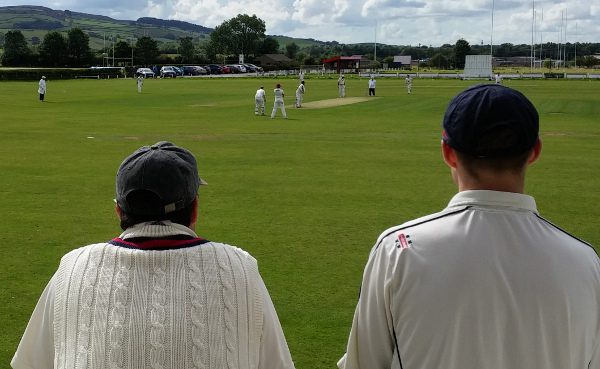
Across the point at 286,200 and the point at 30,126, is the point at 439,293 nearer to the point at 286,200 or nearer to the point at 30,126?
the point at 286,200

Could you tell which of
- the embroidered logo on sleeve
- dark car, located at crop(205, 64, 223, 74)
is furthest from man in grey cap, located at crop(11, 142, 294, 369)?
dark car, located at crop(205, 64, 223, 74)

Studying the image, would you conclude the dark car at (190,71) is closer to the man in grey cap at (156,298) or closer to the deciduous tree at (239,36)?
the deciduous tree at (239,36)

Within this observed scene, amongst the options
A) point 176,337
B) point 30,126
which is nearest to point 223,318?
point 176,337

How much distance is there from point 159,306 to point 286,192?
37.2ft

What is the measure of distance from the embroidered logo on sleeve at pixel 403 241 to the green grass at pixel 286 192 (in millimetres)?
3767

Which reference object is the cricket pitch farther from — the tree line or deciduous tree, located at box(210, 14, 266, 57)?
deciduous tree, located at box(210, 14, 266, 57)

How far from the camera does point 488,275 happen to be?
2.62 meters

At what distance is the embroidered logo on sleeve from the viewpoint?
269 centimetres

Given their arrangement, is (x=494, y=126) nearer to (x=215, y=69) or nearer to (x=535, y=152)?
(x=535, y=152)

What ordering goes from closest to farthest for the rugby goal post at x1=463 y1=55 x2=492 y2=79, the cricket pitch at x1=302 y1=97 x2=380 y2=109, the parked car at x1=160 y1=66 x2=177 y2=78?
the cricket pitch at x1=302 y1=97 x2=380 y2=109 < the rugby goal post at x1=463 y1=55 x2=492 y2=79 < the parked car at x1=160 y1=66 x2=177 y2=78

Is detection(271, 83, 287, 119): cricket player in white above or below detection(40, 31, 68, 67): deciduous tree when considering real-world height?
below

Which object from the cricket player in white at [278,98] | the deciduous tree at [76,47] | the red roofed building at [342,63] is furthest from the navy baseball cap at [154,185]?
the red roofed building at [342,63]

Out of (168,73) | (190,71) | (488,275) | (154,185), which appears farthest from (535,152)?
(190,71)

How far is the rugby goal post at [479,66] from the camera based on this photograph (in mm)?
81625
